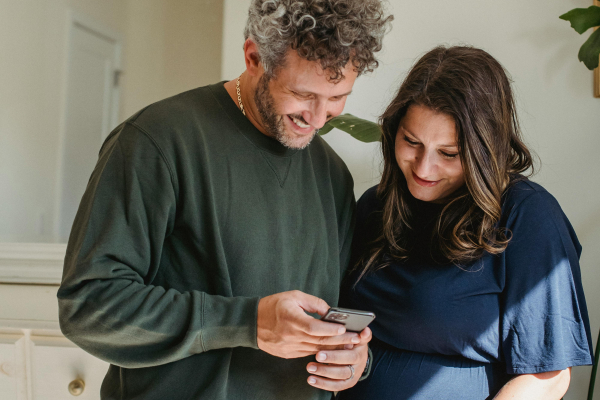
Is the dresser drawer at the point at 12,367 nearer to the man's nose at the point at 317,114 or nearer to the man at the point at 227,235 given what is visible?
the man at the point at 227,235

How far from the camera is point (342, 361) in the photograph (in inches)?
39.5

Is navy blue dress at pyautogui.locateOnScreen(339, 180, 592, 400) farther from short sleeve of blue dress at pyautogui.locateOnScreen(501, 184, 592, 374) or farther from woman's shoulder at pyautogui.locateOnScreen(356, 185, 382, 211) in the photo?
woman's shoulder at pyautogui.locateOnScreen(356, 185, 382, 211)

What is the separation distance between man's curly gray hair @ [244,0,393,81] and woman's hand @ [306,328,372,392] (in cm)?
55

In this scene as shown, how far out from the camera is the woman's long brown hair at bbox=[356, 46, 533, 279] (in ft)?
3.66

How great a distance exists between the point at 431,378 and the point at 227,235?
1.93ft

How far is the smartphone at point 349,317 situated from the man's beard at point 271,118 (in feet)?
1.27

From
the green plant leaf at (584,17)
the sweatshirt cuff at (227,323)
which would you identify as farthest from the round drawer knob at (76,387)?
the green plant leaf at (584,17)

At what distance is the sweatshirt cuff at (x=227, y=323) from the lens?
89cm

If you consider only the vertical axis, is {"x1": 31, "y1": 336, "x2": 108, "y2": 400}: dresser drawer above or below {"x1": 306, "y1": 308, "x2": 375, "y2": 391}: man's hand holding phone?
below

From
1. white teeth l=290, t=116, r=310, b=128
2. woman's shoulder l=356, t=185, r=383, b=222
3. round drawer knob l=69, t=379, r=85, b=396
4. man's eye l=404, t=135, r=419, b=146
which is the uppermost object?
white teeth l=290, t=116, r=310, b=128

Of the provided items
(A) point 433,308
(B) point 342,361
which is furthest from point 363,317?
(A) point 433,308

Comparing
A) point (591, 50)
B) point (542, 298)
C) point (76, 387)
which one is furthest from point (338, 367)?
point (591, 50)

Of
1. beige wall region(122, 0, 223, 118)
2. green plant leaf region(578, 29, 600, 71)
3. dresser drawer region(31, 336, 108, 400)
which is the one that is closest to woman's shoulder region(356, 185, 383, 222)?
green plant leaf region(578, 29, 600, 71)

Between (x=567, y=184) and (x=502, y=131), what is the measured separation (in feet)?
2.53
